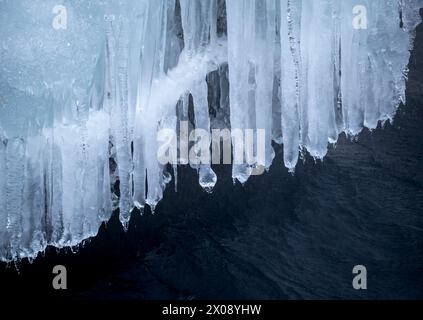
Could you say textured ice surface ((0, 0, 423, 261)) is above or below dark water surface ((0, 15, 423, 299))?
above

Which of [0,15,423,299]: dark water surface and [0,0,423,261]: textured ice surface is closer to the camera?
[0,0,423,261]: textured ice surface

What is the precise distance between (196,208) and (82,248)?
724mm

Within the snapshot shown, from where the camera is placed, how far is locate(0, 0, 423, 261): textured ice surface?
7.58 feet

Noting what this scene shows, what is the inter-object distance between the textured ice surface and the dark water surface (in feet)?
1.88

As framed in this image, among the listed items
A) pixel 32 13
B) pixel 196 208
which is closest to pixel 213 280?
pixel 196 208

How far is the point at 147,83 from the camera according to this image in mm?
2393

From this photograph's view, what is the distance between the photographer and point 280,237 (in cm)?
308

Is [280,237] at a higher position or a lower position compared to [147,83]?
lower

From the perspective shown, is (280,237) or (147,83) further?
(280,237)

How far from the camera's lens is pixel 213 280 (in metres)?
3.08

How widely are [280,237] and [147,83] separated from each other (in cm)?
127

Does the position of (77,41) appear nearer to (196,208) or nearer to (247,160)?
(247,160)

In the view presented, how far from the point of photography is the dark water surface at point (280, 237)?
9.88 feet

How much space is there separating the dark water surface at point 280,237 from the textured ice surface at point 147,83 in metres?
0.57
